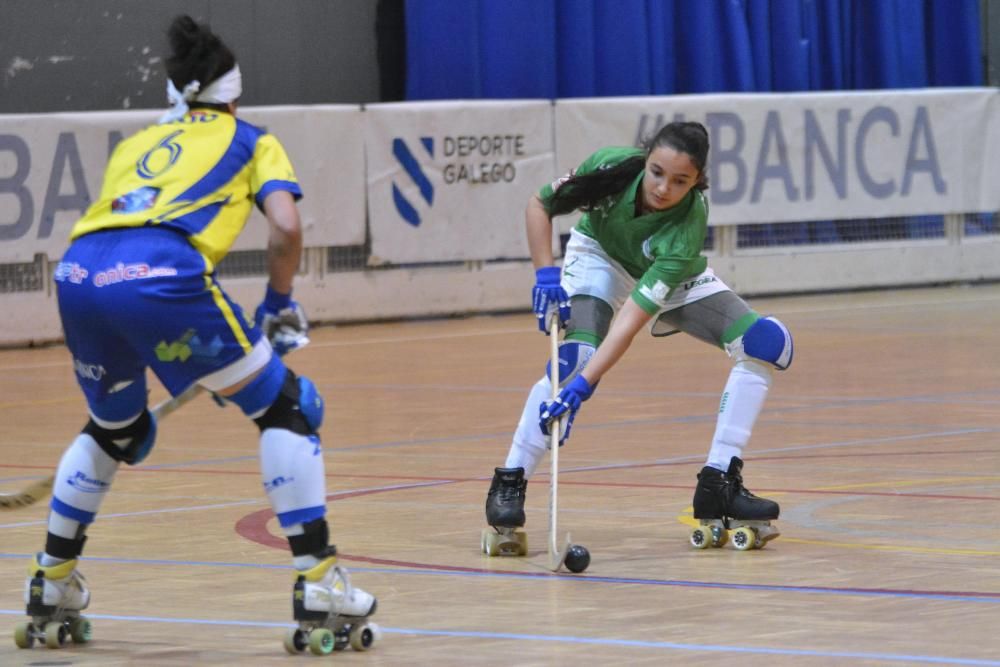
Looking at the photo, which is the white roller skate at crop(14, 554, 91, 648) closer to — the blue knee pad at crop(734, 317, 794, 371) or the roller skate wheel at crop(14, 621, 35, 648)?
the roller skate wheel at crop(14, 621, 35, 648)

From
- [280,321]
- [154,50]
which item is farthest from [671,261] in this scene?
[154,50]

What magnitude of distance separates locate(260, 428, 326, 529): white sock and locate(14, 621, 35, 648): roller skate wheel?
2.60 feet

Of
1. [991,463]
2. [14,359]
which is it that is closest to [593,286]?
[991,463]

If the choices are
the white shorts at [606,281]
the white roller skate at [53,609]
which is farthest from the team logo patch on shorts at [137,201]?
the white shorts at [606,281]

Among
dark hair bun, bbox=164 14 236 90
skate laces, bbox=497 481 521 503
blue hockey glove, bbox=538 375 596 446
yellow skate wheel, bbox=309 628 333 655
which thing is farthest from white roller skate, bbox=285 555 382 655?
skate laces, bbox=497 481 521 503

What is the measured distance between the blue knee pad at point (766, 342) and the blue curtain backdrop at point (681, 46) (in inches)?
461

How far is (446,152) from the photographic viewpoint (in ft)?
57.5

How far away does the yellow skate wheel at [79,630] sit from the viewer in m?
5.49

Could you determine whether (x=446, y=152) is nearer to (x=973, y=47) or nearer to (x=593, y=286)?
(x=973, y=47)

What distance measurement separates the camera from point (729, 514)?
7020mm

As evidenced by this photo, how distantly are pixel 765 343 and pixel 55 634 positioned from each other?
2870 millimetres

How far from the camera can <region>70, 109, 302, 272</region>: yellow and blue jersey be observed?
5.30 meters

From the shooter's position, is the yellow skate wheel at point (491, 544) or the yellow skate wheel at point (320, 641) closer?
the yellow skate wheel at point (320, 641)

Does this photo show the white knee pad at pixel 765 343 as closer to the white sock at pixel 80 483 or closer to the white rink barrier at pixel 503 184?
the white sock at pixel 80 483
